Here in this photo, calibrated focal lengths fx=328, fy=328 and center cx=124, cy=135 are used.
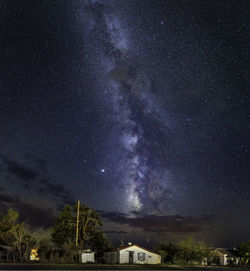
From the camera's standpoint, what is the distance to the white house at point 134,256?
174 feet

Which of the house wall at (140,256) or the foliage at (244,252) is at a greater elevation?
the house wall at (140,256)

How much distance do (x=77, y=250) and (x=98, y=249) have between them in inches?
368

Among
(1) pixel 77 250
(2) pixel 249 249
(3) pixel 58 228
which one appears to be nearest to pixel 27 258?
(1) pixel 77 250

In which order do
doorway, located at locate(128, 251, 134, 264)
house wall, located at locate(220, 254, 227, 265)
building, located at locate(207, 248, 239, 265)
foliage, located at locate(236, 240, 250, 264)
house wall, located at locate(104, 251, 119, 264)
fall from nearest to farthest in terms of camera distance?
doorway, located at locate(128, 251, 134, 264) → house wall, located at locate(104, 251, 119, 264) → foliage, located at locate(236, 240, 250, 264) → house wall, located at locate(220, 254, 227, 265) → building, located at locate(207, 248, 239, 265)

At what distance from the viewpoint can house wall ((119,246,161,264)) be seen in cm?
5316

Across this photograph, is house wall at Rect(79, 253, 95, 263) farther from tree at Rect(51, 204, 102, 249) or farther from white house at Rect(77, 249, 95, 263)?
tree at Rect(51, 204, 102, 249)

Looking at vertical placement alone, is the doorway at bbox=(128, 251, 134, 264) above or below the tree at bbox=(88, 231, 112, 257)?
below

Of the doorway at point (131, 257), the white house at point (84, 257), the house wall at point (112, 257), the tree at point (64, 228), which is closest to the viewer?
the white house at point (84, 257)

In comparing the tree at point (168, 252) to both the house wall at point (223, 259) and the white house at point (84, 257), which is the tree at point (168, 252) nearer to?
the white house at point (84, 257)

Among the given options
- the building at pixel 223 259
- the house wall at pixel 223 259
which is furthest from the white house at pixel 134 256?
the house wall at pixel 223 259

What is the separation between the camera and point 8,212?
2534 inches

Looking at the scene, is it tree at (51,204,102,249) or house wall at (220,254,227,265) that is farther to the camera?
house wall at (220,254,227,265)

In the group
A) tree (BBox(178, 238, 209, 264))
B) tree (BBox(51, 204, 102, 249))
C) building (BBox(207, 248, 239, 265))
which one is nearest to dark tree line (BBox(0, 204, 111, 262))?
tree (BBox(51, 204, 102, 249))

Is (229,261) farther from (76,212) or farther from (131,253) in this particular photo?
(76,212)
